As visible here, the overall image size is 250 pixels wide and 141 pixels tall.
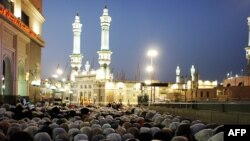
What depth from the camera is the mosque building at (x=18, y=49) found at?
27112 mm

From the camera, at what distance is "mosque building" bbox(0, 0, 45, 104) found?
1067 inches

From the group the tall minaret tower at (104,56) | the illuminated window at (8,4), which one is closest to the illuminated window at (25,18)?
the illuminated window at (8,4)

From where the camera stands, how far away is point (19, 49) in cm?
3181

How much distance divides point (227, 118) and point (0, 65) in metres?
16.6

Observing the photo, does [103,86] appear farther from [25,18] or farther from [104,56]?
[25,18]

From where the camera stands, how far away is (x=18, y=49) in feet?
103

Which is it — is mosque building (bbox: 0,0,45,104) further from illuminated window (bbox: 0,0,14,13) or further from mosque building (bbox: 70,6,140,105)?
mosque building (bbox: 70,6,140,105)

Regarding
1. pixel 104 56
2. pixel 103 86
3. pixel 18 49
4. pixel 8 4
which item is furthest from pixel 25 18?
pixel 104 56

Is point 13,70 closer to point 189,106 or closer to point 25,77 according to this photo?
point 25,77

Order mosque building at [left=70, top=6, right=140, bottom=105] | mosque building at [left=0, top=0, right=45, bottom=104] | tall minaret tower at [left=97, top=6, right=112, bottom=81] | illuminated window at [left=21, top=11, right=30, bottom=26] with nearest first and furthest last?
mosque building at [left=0, top=0, right=45, bottom=104] → illuminated window at [left=21, top=11, right=30, bottom=26] → mosque building at [left=70, top=6, right=140, bottom=105] → tall minaret tower at [left=97, top=6, right=112, bottom=81]

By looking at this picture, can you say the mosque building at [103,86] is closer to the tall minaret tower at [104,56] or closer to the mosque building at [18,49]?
the tall minaret tower at [104,56]

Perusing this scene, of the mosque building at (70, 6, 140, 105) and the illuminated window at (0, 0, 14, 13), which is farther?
the mosque building at (70, 6, 140, 105)

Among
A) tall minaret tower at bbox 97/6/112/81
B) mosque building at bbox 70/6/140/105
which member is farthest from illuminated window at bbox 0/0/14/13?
tall minaret tower at bbox 97/6/112/81

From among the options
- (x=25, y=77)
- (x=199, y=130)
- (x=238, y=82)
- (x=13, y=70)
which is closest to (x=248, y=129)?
(x=199, y=130)
